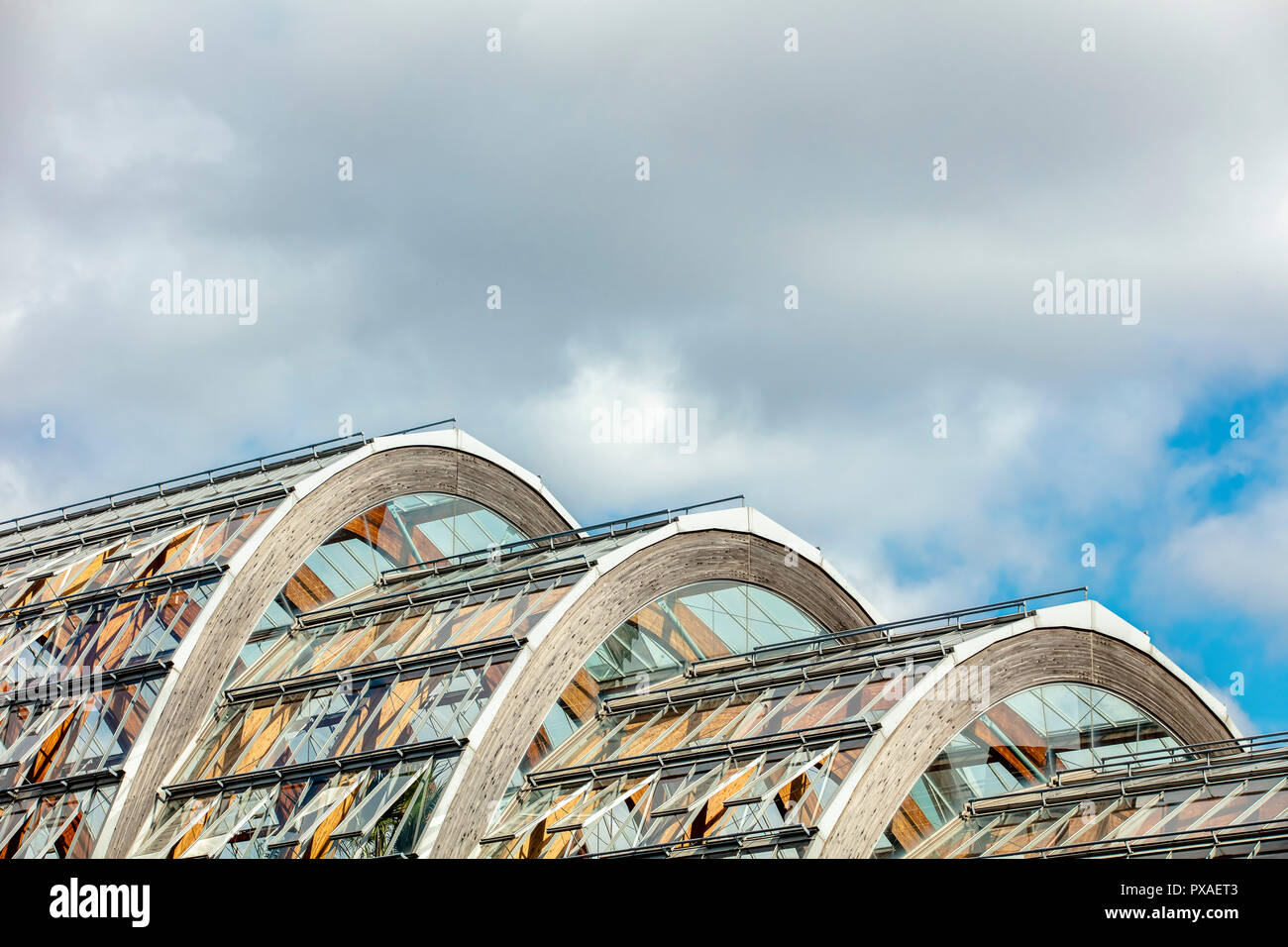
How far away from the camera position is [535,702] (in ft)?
118

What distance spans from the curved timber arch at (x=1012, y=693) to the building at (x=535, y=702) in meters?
0.07

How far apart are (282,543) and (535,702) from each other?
27.0 feet

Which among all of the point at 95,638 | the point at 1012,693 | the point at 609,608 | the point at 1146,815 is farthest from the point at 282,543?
the point at 1146,815

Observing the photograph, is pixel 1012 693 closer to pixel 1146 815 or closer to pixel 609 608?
pixel 1146 815

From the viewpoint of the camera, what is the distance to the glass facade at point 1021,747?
34562mm

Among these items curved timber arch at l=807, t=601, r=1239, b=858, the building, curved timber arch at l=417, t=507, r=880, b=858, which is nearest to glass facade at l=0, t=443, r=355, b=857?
the building

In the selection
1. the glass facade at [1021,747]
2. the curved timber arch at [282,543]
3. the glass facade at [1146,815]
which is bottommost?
the glass facade at [1146,815]

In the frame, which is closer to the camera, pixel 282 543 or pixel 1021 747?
pixel 1021 747

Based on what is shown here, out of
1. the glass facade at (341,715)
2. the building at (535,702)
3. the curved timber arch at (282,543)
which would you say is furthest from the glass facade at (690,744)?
the curved timber arch at (282,543)

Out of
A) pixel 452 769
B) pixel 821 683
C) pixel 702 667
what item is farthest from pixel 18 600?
pixel 821 683

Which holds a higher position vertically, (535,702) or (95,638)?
(95,638)

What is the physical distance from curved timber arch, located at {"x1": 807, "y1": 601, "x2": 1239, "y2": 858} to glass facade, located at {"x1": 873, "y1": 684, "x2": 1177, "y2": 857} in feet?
1.43

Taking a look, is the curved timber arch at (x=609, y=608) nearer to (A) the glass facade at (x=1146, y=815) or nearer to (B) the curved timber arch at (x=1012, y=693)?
(B) the curved timber arch at (x=1012, y=693)
